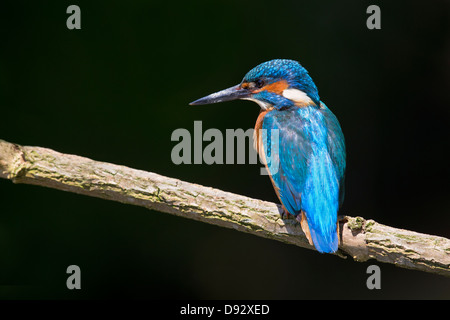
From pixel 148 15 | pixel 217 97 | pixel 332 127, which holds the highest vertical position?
pixel 148 15

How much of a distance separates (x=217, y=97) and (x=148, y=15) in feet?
2.83

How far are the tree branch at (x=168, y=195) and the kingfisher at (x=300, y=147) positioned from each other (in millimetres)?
70

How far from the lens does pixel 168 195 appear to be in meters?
1.78

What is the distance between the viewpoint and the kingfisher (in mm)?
1683

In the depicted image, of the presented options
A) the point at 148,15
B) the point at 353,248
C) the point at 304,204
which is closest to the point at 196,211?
the point at 304,204

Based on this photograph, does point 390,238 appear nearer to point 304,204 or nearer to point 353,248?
point 353,248

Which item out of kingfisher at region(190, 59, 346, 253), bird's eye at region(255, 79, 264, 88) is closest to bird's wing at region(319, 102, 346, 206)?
kingfisher at region(190, 59, 346, 253)

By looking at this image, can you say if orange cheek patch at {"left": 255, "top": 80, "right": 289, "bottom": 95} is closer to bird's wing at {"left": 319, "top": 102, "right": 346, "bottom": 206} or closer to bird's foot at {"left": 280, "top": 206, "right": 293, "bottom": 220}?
bird's wing at {"left": 319, "top": 102, "right": 346, "bottom": 206}

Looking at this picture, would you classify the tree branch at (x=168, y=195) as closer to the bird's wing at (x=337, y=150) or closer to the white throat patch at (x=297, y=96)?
the bird's wing at (x=337, y=150)

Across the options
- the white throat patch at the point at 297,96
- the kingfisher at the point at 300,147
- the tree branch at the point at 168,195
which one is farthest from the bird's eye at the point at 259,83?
the tree branch at the point at 168,195

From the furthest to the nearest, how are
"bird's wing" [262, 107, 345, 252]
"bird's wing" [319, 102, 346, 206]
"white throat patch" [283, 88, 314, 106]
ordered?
"white throat patch" [283, 88, 314, 106], "bird's wing" [319, 102, 346, 206], "bird's wing" [262, 107, 345, 252]

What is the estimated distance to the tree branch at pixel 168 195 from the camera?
172 centimetres

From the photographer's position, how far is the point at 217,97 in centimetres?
219

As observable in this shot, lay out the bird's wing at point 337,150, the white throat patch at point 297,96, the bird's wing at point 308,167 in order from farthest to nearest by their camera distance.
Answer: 1. the white throat patch at point 297,96
2. the bird's wing at point 337,150
3. the bird's wing at point 308,167
